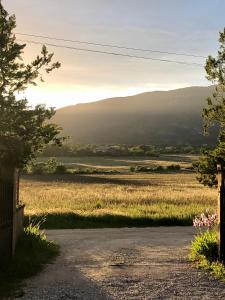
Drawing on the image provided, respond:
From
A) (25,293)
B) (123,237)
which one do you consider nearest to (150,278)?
(25,293)

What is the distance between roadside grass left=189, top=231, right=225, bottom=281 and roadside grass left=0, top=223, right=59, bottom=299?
3516mm

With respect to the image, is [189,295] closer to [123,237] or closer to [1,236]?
[1,236]

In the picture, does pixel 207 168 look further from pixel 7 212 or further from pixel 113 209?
pixel 113 209

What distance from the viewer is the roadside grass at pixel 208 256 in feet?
→ 38.6

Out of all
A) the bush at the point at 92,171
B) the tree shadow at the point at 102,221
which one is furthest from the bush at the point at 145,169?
the tree shadow at the point at 102,221

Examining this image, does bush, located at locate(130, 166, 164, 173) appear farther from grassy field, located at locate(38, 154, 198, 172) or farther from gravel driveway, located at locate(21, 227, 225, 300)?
gravel driveway, located at locate(21, 227, 225, 300)

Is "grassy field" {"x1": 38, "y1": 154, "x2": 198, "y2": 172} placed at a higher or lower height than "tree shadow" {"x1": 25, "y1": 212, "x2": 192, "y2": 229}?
higher

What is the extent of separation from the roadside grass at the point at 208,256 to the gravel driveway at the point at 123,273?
0.27 m

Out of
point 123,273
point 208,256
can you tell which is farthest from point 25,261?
point 208,256

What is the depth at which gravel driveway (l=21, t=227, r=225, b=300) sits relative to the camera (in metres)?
10.2

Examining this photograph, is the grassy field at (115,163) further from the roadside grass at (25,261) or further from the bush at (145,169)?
the roadside grass at (25,261)

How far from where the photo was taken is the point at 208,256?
13039 millimetres

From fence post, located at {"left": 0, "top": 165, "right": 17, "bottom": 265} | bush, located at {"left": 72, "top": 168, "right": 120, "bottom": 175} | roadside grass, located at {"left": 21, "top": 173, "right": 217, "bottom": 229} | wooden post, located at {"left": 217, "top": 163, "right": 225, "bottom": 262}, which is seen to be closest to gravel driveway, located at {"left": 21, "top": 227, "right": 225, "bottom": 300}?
wooden post, located at {"left": 217, "top": 163, "right": 225, "bottom": 262}

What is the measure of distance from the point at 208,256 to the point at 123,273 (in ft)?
7.53
